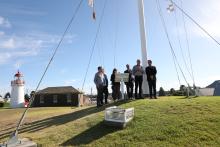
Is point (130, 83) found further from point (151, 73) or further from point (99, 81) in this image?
point (99, 81)

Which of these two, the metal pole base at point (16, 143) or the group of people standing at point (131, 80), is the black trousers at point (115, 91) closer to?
the group of people standing at point (131, 80)

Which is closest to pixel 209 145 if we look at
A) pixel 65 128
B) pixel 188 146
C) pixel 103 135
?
pixel 188 146

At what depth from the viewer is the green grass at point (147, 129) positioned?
31.4 ft

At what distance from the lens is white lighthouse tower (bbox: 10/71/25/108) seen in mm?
40781

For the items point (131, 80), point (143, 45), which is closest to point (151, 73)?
point (131, 80)

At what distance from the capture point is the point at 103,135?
34.1 ft

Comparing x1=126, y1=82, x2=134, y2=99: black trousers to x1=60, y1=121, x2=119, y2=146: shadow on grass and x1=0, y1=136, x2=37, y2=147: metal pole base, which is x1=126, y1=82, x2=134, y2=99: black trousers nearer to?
x1=60, y1=121, x2=119, y2=146: shadow on grass

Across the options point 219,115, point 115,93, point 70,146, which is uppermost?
point 115,93

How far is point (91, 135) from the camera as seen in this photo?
34.6 ft

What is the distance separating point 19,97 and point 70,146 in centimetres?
3351

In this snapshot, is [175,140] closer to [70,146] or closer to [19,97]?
[70,146]

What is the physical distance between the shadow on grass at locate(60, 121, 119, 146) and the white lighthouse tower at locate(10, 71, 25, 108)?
31.9 metres

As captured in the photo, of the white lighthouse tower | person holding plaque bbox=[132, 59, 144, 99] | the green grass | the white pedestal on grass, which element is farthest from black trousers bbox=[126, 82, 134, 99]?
the white lighthouse tower

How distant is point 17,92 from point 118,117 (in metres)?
32.8
